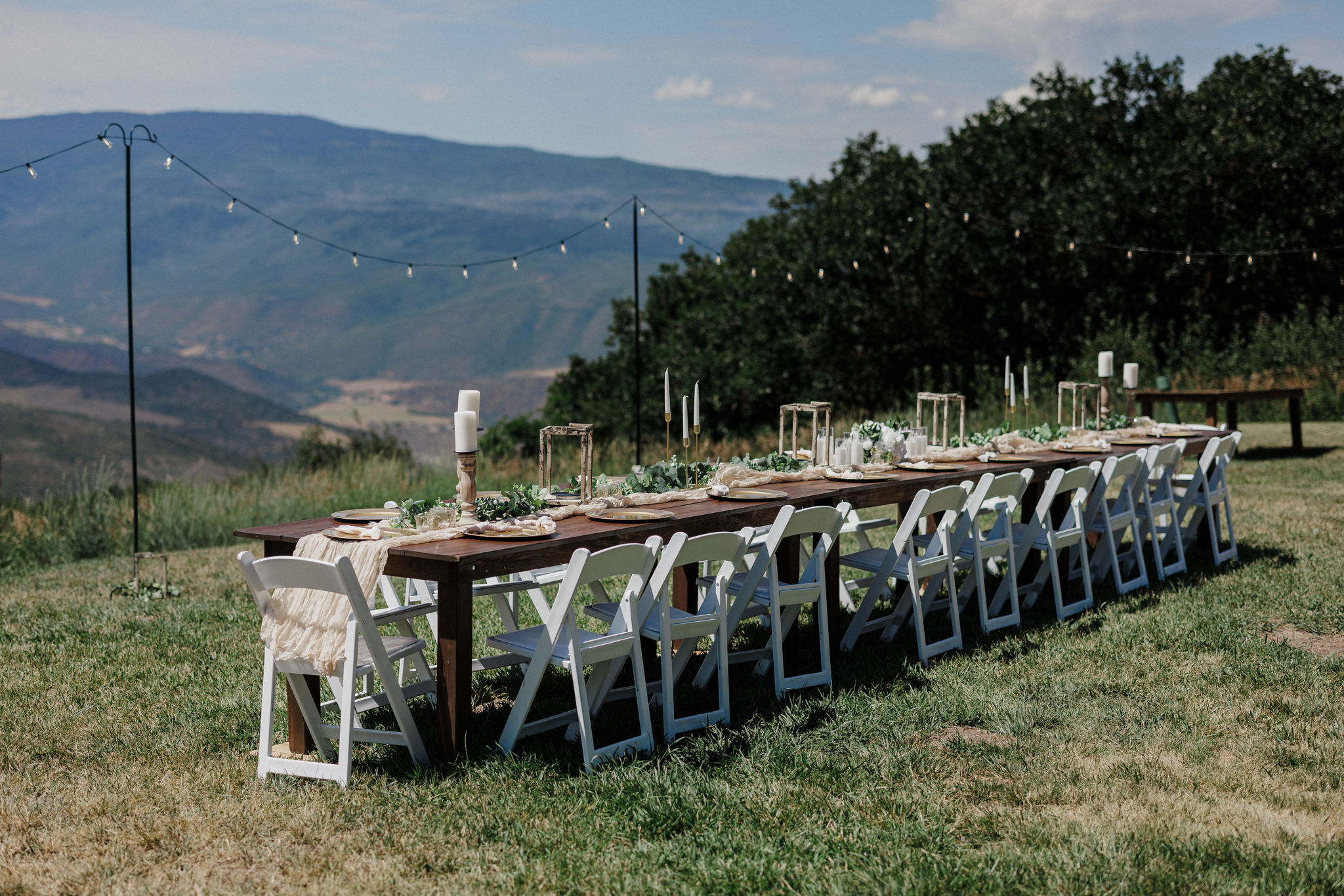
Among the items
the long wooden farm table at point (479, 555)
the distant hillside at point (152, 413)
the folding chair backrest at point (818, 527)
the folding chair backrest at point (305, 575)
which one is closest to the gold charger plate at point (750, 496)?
the long wooden farm table at point (479, 555)

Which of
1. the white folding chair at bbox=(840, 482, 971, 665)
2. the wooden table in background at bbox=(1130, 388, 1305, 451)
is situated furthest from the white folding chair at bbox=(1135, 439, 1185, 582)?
the wooden table in background at bbox=(1130, 388, 1305, 451)

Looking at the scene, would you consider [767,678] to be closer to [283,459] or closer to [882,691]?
[882,691]

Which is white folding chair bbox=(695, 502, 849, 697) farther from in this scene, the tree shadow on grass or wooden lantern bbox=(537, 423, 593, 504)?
the tree shadow on grass

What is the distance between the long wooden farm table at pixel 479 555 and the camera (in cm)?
358

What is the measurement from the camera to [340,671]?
12.2 feet

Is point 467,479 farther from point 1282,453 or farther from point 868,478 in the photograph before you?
point 1282,453

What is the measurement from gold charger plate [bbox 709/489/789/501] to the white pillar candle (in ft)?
4.22

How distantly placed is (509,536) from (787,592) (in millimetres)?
1247

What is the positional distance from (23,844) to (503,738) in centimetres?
146

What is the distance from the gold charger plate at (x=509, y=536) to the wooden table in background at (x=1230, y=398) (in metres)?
9.00

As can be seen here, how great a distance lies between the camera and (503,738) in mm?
3752

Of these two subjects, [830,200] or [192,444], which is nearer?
[830,200]

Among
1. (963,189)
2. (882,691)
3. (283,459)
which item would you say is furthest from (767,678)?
(963,189)

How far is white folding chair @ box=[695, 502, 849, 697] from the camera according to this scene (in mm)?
4387
